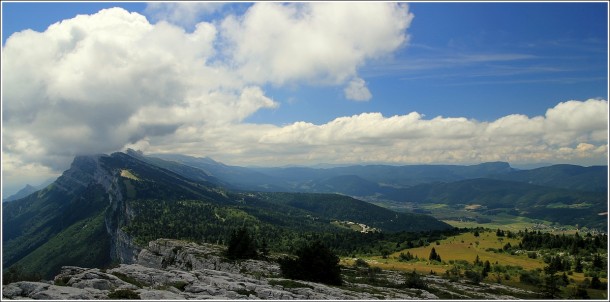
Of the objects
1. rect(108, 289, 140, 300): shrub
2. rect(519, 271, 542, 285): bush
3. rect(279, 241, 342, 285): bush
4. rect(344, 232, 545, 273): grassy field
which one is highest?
rect(108, 289, 140, 300): shrub

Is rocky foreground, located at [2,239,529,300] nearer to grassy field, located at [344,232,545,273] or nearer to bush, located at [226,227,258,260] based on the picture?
bush, located at [226,227,258,260]

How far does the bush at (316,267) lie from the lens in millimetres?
50844

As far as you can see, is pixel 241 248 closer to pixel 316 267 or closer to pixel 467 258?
pixel 316 267

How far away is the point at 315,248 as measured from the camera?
171 feet

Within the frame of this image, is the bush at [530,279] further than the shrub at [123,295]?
Yes

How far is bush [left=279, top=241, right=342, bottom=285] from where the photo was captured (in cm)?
5084

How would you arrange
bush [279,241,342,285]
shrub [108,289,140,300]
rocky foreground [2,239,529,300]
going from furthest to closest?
1. bush [279,241,342,285]
2. rocky foreground [2,239,529,300]
3. shrub [108,289,140,300]

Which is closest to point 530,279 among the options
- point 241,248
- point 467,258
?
point 467,258

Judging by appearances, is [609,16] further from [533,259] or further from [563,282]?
[533,259]

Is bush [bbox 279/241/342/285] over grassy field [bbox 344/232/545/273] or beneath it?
over

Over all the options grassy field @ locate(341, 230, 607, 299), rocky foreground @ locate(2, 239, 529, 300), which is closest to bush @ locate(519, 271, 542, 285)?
grassy field @ locate(341, 230, 607, 299)

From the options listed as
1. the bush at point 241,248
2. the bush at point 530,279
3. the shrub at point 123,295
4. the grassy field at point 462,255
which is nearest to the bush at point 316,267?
the bush at point 241,248

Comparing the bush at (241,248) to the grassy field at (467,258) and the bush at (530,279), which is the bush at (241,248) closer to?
the grassy field at (467,258)

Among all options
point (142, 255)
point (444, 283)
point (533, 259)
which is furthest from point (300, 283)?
point (533, 259)
